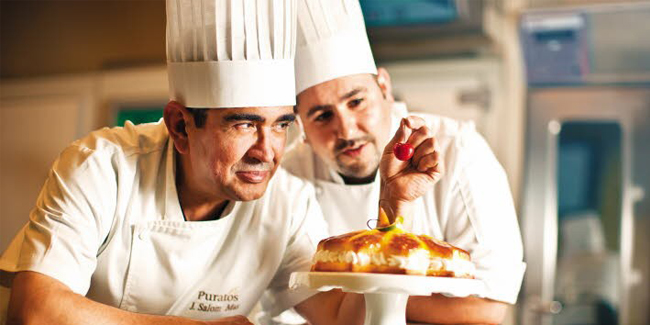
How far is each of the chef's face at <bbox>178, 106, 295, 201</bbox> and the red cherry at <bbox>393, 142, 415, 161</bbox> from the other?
9.1 inches

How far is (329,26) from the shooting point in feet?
6.00

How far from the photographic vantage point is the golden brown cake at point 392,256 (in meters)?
1.14

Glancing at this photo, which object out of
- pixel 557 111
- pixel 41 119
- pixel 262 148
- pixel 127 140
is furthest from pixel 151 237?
pixel 41 119

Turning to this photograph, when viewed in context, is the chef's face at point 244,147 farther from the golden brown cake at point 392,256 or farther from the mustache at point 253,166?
the golden brown cake at point 392,256

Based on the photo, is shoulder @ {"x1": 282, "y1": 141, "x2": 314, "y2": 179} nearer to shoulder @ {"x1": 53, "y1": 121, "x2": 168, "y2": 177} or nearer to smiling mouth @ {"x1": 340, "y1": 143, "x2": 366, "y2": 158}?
smiling mouth @ {"x1": 340, "y1": 143, "x2": 366, "y2": 158}

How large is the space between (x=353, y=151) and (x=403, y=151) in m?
0.47

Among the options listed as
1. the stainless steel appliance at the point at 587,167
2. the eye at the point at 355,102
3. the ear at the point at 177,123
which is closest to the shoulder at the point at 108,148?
the ear at the point at 177,123

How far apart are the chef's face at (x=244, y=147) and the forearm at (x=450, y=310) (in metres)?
0.42

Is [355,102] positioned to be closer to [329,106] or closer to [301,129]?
[329,106]

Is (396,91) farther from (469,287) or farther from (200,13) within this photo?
(469,287)

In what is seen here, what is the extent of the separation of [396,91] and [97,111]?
185 cm

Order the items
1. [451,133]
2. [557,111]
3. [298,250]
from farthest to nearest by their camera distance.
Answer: [557,111] → [451,133] → [298,250]

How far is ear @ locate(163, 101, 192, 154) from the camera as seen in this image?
5.03ft

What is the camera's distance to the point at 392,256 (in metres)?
1.14
